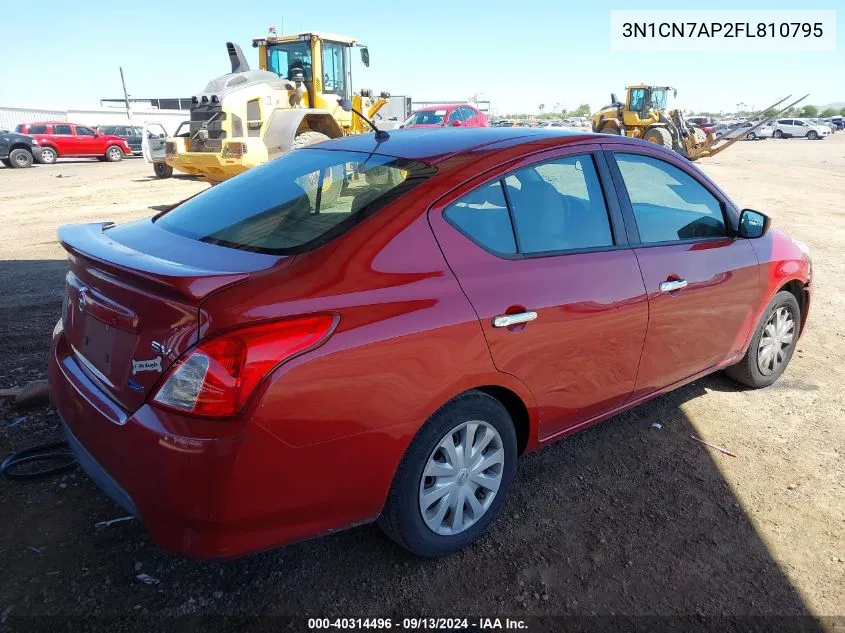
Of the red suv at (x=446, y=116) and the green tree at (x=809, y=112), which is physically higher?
the red suv at (x=446, y=116)

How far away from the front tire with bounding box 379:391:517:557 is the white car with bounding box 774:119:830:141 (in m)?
58.7

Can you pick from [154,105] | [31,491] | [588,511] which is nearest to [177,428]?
[31,491]

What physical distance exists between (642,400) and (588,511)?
719 mm

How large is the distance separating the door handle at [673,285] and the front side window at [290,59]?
1063cm

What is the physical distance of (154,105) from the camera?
222 ft

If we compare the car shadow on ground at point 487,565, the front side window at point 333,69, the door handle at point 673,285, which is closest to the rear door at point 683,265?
the door handle at point 673,285

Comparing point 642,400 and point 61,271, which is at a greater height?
point 642,400

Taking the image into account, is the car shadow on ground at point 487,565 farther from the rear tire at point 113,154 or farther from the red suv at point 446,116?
the rear tire at point 113,154

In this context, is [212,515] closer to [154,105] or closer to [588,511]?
[588,511]

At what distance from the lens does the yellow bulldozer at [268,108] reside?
10.5 metres

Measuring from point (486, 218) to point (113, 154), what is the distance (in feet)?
94.5

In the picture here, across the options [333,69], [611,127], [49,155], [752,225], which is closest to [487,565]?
[752,225]

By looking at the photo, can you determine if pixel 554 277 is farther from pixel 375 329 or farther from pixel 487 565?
pixel 487 565

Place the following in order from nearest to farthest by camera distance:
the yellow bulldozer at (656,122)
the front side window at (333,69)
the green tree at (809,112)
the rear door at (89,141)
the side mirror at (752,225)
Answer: the side mirror at (752,225), the front side window at (333,69), the yellow bulldozer at (656,122), the rear door at (89,141), the green tree at (809,112)
